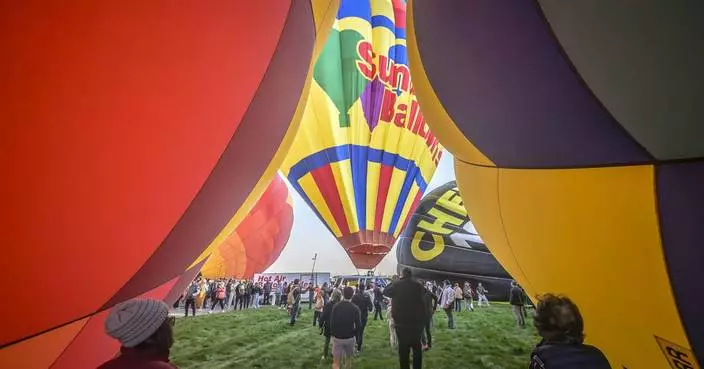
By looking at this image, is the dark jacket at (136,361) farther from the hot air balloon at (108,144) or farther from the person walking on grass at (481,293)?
the person walking on grass at (481,293)

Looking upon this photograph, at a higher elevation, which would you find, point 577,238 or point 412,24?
point 412,24

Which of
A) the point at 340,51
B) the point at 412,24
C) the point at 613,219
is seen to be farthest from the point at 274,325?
the point at 613,219

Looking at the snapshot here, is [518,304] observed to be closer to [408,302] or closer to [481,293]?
[408,302]

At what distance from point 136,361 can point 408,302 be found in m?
3.26

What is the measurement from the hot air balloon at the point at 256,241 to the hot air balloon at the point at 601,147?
1582 centimetres

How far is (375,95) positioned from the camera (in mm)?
9344

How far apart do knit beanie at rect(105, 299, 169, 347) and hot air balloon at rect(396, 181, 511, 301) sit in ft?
46.0

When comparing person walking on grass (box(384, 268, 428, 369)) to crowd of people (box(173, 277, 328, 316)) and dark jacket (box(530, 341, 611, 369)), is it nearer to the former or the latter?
dark jacket (box(530, 341, 611, 369))

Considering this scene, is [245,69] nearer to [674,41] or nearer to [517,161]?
[517,161]

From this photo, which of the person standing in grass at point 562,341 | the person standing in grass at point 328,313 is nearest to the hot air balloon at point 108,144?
the person standing in grass at point 562,341

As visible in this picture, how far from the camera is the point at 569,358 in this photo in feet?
4.50

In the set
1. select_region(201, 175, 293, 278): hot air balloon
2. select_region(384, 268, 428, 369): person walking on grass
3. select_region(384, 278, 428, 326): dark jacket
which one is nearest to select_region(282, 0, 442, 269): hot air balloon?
select_region(384, 278, 428, 326): dark jacket

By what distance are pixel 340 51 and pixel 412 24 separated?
19.7 feet

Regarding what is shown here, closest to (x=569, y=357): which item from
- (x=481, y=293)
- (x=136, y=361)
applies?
(x=136, y=361)
